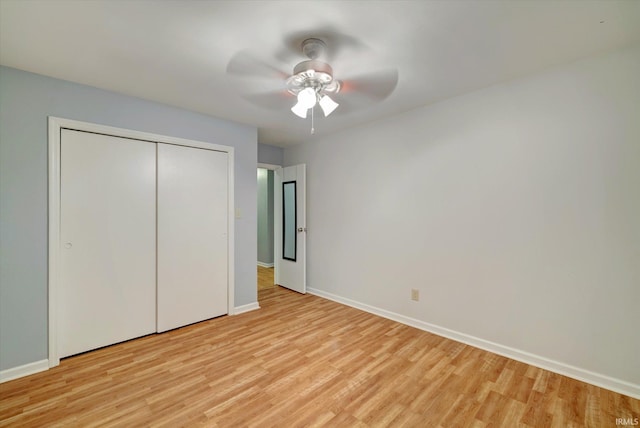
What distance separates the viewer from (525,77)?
229 cm

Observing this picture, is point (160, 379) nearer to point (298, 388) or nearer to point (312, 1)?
point (298, 388)

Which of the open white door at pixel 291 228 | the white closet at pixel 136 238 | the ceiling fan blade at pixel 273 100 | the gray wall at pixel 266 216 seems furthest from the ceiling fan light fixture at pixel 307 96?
the gray wall at pixel 266 216

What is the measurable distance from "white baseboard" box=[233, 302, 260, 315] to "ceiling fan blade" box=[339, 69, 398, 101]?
2.78 m

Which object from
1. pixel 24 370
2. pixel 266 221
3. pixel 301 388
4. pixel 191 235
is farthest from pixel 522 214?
pixel 266 221

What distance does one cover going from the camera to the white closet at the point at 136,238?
2404mm

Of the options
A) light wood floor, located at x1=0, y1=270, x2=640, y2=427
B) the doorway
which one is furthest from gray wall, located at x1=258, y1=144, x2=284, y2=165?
light wood floor, located at x1=0, y1=270, x2=640, y2=427

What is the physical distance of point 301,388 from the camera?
77.9 inches

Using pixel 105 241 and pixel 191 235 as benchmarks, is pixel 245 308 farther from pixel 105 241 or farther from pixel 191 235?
pixel 105 241

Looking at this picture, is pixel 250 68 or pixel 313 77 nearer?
pixel 313 77

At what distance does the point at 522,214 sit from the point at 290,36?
233 centimetres

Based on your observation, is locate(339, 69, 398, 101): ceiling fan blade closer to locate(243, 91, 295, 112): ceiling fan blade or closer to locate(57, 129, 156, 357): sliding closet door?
locate(243, 91, 295, 112): ceiling fan blade

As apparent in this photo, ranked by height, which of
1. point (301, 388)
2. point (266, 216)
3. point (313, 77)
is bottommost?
point (301, 388)

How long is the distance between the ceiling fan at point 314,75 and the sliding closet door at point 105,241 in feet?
4.57

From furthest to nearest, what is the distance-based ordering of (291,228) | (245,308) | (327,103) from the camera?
1. (291,228)
2. (245,308)
3. (327,103)
